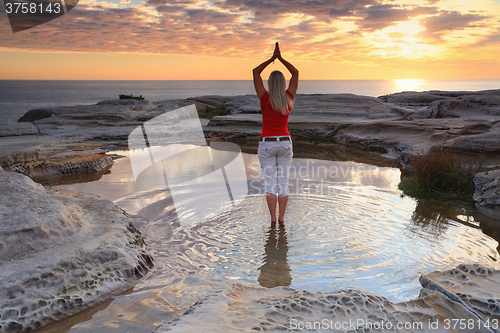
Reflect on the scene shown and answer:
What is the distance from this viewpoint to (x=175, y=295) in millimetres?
3018

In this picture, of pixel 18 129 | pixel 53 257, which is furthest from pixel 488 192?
pixel 18 129

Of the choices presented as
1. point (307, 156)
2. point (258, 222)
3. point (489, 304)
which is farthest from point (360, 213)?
point (307, 156)

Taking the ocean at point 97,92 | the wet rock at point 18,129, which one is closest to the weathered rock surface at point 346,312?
the wet rock at point 18,129

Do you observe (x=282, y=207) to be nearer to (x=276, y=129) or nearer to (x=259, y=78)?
(x=276, y=129)

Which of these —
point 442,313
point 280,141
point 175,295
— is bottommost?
point 175,295

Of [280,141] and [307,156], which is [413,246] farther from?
[307,156]

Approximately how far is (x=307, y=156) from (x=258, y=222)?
18.1ft

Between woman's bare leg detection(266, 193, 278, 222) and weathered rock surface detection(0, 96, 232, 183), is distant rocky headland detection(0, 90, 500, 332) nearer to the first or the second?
weathered rock surface detection(0, 96, 232, 183)

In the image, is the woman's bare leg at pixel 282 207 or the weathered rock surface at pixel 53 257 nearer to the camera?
the weathered rock surface at pixel 53 257

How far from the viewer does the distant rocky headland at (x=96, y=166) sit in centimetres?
287

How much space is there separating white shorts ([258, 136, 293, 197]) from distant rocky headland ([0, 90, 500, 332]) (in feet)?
5.52

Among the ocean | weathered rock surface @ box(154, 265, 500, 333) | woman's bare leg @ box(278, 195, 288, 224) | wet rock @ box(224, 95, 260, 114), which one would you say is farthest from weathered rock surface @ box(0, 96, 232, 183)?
the ocean

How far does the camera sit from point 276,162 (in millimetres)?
4621

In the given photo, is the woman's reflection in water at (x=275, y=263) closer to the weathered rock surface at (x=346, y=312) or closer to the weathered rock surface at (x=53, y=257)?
the weathered rock surface at (x=346, y=312)
